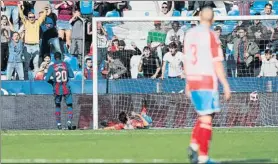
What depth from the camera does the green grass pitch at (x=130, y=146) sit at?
12445 millimetres

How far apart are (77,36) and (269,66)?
5.23m

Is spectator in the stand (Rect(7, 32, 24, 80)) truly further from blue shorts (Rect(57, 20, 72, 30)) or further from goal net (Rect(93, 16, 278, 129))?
goal net (Rect(93, 16, 278, 129))

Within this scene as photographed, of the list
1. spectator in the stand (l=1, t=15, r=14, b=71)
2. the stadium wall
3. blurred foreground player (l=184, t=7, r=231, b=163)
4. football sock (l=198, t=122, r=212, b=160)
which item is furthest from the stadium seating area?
football sock (l=198, t=122, r=212, b=160)

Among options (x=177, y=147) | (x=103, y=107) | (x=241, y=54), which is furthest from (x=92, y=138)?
(x=241, y=54)

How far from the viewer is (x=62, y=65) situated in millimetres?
22047

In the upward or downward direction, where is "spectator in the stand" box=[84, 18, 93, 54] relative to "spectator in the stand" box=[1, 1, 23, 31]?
downward

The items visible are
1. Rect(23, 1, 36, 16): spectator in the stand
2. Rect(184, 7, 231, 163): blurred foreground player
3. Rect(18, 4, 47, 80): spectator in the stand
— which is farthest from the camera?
Rect(23, 1, 36, 16): spectator in the stand

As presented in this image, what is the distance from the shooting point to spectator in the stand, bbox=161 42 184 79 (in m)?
22.1

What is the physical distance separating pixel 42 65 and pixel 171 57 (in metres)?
3.51

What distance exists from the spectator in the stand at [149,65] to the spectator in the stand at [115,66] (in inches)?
16.4

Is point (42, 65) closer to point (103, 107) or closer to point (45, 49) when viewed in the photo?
point (45, 49)

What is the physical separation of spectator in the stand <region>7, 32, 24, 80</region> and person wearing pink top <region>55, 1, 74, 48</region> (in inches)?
47.1

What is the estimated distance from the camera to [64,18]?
82.0 ft

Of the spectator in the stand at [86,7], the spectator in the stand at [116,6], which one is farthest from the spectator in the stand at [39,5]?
the spectator in the stand at [116,6]
